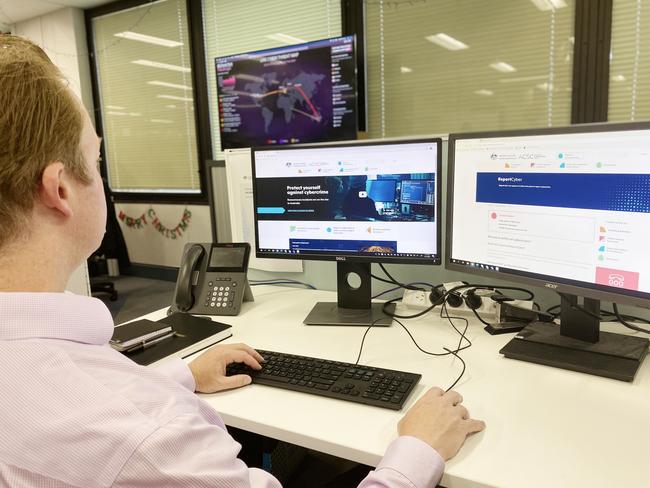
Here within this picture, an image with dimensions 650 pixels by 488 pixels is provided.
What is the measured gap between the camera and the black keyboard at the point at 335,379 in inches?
38.1

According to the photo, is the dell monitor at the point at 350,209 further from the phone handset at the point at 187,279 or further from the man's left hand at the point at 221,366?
the man's left hand at the point at 221,366

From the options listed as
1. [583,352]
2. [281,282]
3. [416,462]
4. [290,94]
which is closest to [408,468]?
[416,462]

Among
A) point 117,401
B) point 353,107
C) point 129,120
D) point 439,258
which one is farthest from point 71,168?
point 129,120

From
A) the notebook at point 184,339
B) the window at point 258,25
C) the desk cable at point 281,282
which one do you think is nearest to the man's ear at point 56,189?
the notebook at point 184,339

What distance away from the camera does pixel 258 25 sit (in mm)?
4309

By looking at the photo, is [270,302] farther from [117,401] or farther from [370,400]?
[117,401]

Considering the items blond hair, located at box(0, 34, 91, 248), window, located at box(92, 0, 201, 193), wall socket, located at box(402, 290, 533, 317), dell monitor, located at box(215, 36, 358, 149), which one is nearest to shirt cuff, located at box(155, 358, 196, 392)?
blond hair, located at box(0, 34, 91, 248)

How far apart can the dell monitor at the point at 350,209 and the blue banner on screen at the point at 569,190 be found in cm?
17

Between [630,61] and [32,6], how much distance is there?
5121 millimetres

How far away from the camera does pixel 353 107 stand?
3.62m

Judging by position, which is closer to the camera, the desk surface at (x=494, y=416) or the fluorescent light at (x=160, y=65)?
the desk surface at (x=494, y=416)

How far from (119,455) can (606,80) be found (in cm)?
343

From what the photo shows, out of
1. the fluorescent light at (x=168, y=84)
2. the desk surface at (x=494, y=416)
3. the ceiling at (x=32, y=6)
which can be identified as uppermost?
the ceiling at (x=32, y=6)

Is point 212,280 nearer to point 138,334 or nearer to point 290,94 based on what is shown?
point 138,334
